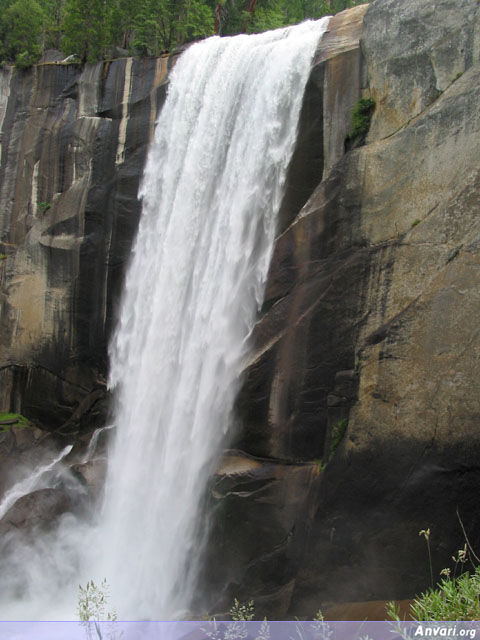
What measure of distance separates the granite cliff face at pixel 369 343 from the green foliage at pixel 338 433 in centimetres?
4

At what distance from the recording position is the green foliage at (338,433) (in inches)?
345

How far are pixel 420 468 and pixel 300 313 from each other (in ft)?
10.4

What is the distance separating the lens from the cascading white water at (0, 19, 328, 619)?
10.5m

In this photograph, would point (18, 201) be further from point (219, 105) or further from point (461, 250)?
point (461, 250)

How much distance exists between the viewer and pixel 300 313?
9.62 meters

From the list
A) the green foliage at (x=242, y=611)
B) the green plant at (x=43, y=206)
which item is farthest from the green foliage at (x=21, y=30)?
the green foliage at (x=242, y=611)

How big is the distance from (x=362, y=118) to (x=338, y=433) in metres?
5.52

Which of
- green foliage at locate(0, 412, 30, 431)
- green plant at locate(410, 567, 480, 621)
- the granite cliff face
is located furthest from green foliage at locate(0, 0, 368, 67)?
green plant at locate(410, 567, 480, 621)

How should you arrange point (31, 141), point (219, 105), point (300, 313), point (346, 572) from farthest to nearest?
1. point (31, 141)
2. point (219, 105)
3. point (300, 313)
4. point (346, 572)

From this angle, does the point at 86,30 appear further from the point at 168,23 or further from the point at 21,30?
the point at 21,30

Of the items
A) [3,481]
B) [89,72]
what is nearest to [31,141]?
[89,72]

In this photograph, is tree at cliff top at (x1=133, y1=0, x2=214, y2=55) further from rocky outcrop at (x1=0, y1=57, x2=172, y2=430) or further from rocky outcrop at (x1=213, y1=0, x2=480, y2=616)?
rocky outcrop at (x1=213, y1=0, x2=480, y2=616)

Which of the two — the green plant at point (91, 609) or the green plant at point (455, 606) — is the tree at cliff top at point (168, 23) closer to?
the green plant at point (91, 609)

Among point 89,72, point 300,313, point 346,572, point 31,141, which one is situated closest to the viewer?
point 346,572
